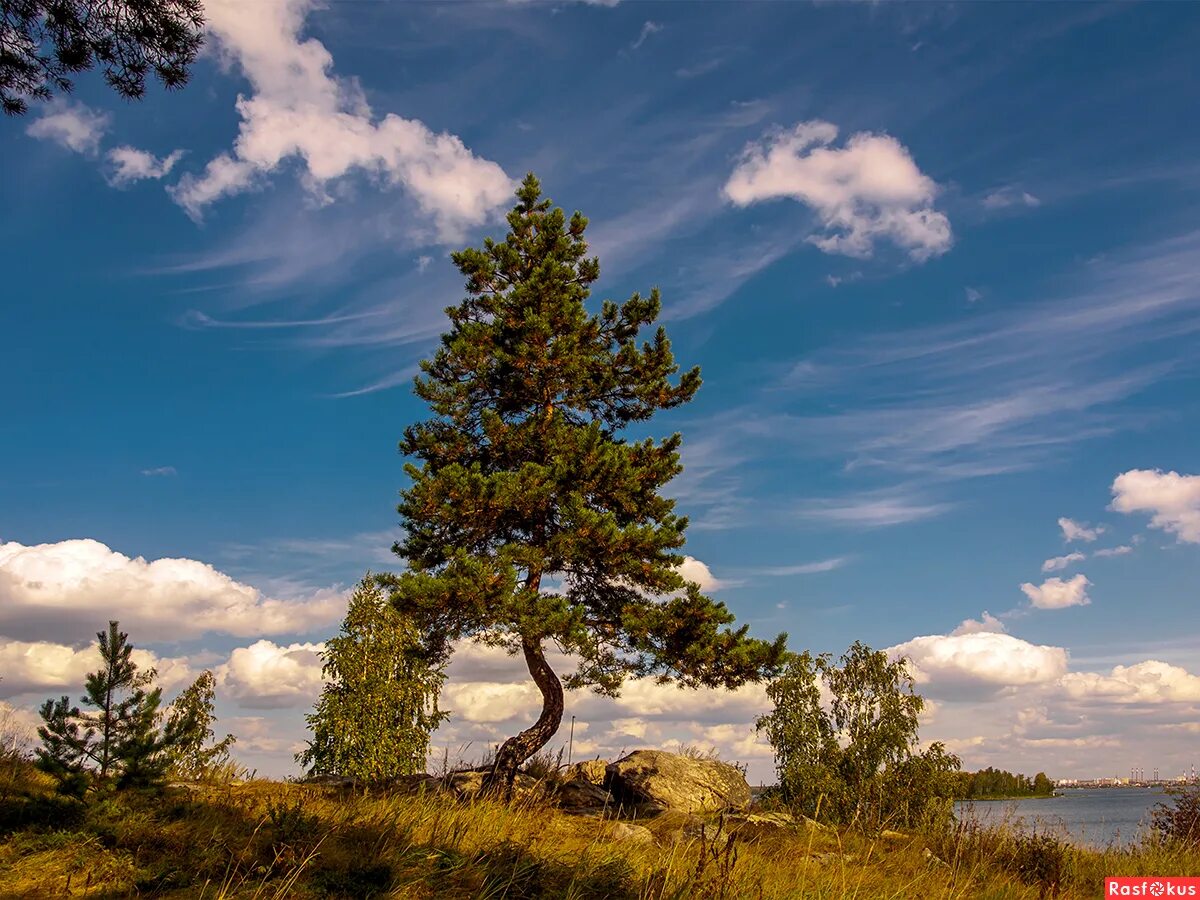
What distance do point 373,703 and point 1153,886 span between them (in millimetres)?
17723

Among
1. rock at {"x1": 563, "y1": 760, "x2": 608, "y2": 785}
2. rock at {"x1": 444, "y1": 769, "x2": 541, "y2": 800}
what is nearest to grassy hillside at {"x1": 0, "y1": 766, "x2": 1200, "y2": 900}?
rock at {"x1": 444, "y1": 769, "x2": 541, "y2": 800}

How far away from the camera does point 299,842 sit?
7.94m

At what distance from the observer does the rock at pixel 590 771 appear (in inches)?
758

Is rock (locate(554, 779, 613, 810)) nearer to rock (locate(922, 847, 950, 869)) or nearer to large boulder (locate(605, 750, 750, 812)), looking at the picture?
large boulder (locate(605, 750, 750, 812))

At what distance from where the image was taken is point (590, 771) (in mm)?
19812

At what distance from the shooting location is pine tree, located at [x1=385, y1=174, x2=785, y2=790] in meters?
17.5

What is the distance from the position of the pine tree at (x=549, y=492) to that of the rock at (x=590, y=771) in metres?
1.51

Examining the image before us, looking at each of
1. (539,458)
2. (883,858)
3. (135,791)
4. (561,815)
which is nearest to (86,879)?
(135,791)

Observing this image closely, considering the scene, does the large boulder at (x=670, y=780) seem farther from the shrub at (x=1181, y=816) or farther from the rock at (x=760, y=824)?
the shrub at (x=1181, y=816)

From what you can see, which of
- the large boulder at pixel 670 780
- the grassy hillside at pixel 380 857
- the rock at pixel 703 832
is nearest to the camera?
the rock at pixel 703 832

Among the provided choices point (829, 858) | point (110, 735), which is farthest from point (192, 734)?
point (829, 858)

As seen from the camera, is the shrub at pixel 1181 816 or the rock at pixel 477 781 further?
the shrub at pixel 1181 816

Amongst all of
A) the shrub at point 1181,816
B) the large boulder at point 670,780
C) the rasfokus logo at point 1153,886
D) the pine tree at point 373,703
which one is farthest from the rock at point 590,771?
the shrub at point 1181,816

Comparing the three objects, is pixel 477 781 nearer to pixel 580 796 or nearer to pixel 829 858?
pixel 580 796
